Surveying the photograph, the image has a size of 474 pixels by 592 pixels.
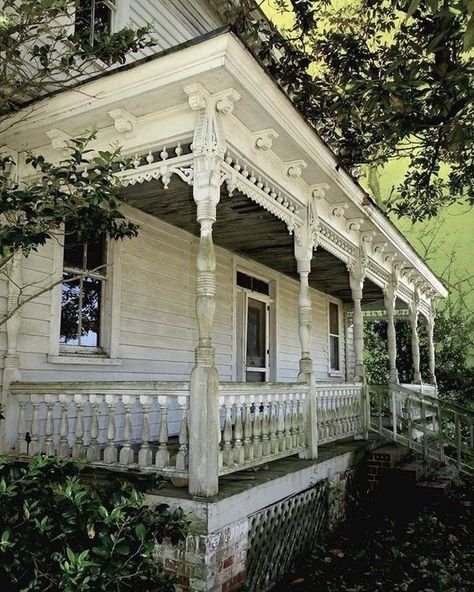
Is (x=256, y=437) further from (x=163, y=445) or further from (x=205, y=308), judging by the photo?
(x=205, y=308)

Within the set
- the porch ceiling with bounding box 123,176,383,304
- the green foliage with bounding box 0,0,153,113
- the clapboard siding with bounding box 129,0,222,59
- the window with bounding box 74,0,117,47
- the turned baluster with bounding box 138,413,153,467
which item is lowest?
the turned baluster with bounding box 138,413,153,467

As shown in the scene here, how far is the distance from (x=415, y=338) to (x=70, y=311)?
8.59 meters

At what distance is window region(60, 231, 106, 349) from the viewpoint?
5.69 metres

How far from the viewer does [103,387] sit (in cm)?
440

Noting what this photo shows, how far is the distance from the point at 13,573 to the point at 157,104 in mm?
3542

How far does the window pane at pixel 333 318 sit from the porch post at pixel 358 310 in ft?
16.9

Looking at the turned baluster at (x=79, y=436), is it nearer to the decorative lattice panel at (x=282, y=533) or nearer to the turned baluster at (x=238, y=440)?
the turned baluster at (x=238, y=440)

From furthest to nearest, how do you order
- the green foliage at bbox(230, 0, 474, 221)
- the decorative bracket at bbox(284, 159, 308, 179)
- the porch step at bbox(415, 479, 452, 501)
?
the porch step at bbox(415, 479, 452, 501) < the decorative bracket at bbox(284, 159, 308, 179) < the green foliage at bbox(230, 0, 474, 221)

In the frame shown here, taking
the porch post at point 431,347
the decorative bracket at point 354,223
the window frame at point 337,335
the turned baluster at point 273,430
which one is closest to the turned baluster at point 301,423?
the turned baluster at point 273,430

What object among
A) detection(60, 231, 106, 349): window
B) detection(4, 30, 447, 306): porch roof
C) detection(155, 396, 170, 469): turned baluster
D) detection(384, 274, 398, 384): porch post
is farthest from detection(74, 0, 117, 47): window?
detection(384, 274, 398, 384): porch post

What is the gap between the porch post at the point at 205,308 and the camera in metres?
3.82

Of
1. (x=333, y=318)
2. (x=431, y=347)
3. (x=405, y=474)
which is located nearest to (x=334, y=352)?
(x=333, y=318)

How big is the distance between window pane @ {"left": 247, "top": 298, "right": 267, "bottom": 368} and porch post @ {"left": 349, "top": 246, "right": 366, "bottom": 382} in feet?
6.74

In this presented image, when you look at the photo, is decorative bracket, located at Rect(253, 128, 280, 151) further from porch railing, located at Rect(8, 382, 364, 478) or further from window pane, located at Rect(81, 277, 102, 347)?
window pane, located at Rect(81, 277, 102, 347)
